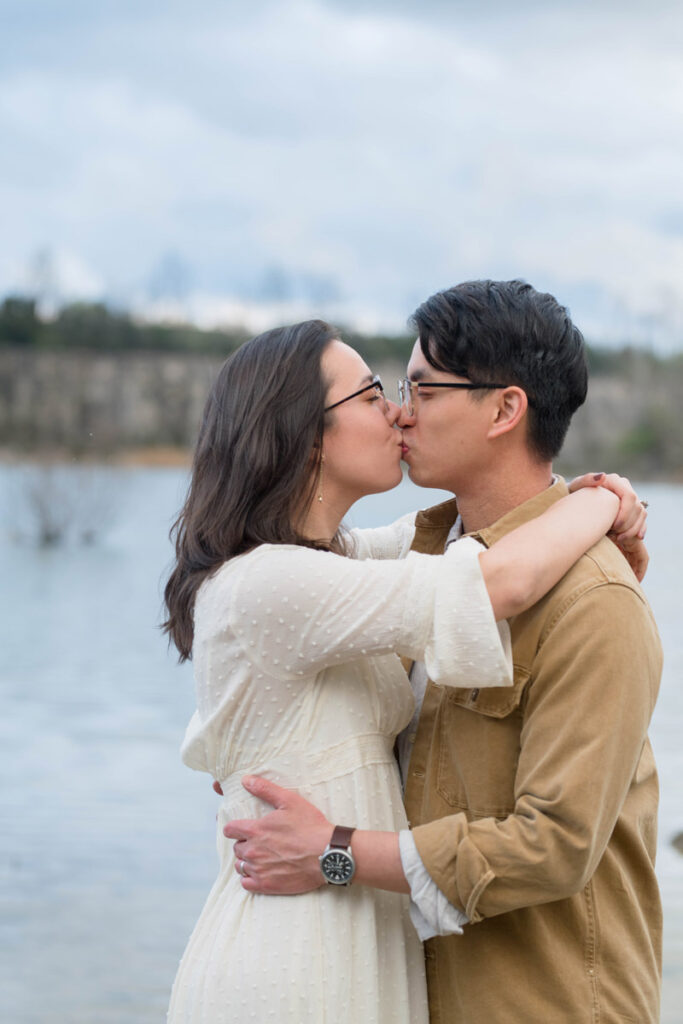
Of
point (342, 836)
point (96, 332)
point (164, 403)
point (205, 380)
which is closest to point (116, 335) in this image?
point (96, 332)

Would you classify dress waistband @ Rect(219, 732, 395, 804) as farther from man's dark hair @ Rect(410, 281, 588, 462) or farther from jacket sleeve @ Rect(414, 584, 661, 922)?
man's dark hair @ Rect(410, 281, 588, 462)

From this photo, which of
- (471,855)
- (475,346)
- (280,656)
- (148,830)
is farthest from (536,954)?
(148,830)

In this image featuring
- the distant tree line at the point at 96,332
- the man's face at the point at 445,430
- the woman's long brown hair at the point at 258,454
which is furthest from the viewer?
the distant tree line at the point at 96,332

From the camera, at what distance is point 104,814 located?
9.29 m

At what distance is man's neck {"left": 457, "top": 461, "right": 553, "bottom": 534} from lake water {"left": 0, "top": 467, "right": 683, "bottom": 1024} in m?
0.68

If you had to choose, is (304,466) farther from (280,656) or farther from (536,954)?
(536,954)

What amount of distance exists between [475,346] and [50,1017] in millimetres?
4877

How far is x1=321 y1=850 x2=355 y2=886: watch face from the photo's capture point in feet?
6.17

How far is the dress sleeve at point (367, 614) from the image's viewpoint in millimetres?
1854

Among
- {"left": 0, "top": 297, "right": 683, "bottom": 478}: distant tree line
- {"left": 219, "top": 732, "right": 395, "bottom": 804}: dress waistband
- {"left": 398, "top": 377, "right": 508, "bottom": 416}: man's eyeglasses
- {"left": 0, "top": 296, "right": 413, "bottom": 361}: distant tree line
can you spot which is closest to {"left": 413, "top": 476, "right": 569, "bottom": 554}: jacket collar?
{"left": 398, "top": 377, "right": 508, "bottom": 416}: man's eyeglasses

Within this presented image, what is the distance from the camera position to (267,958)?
1917 mm

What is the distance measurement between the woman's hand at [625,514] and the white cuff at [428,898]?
70cm

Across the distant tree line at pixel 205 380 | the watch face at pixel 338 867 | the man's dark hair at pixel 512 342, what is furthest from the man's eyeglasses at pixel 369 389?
the distant tree line at pixel 205 380

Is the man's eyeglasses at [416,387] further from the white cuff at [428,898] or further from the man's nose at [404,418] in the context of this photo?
the white cuff at [428,898]
